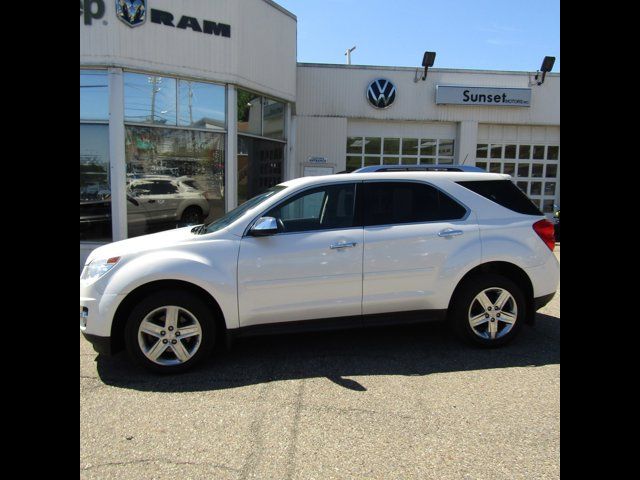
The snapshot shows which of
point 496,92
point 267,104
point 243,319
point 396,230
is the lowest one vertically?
point 243,319

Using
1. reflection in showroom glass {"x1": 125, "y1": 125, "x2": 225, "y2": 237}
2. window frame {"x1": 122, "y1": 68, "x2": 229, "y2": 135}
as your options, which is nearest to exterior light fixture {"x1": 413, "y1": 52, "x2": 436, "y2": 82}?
window frame {"x1": 122, "y1": 68, "x2": 229, "y2": 135}

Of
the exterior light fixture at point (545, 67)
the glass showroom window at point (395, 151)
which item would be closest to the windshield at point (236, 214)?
the glass showroom window at point (395, 151)

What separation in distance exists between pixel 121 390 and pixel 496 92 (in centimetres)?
1372

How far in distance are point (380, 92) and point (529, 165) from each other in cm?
565

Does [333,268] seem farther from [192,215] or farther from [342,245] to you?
[192,215]

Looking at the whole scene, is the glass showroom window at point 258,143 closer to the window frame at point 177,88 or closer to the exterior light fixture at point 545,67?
the window frame at point 177,88

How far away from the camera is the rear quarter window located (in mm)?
4500

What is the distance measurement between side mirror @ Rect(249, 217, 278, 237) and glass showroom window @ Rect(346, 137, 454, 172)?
10365 millimetres

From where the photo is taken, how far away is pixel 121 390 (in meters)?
3.57

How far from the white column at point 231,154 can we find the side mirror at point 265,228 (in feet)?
20.0

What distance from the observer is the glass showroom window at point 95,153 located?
841 cm

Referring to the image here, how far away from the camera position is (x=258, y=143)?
11.0 metres
